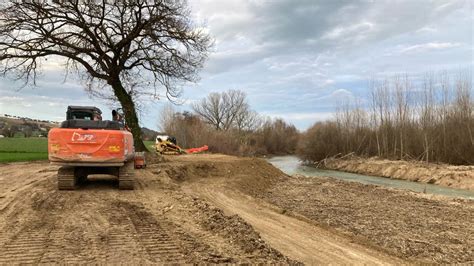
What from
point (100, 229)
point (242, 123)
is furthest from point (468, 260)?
point (242, 123)

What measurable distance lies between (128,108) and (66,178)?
11.8 meters

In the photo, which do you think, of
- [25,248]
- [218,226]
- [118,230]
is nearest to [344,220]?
[218,226]

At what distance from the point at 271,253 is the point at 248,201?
633 cm

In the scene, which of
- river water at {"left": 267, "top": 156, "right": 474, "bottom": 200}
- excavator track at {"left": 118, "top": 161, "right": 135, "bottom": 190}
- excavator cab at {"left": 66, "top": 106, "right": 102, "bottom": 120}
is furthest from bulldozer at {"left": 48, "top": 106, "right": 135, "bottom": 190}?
river water at {"left": 267, "top": 156, "right": 474, "bottom": 200}

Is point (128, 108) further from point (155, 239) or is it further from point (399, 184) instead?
point (399, 184)

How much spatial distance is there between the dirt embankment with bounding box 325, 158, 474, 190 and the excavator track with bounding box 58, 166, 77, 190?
23212mm

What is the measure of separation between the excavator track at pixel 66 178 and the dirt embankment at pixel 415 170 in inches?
914

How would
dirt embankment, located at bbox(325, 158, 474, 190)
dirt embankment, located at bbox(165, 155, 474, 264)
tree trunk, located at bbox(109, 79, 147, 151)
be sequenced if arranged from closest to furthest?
dirt embankment, located at bbox(165, 155, 474, 264)
tree trunk, located at bbox(109, 79, 147, 151)
dirt embankment, located at bbox(325, 158, 474, 190)

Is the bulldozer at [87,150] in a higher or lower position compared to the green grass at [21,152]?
higher

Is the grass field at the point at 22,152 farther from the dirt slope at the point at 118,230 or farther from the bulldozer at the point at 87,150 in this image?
the dirt slope at the point at 118,230

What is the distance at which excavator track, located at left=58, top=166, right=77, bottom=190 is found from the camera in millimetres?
12109

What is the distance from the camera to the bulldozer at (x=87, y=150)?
38.4 feet

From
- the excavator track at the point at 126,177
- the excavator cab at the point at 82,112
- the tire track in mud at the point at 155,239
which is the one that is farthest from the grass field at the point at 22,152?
the tire track in mud at the point at 155,239

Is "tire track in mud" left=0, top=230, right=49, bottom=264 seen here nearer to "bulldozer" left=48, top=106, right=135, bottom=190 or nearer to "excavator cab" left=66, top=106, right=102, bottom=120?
"bulldozer" left=48, top=106, right=135, bottom=190
